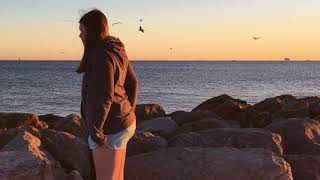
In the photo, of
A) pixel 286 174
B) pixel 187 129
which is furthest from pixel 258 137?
pixel 187 129

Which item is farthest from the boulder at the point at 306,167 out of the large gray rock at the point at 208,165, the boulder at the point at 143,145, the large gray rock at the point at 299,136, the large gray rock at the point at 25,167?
the large gray rock at the point at 25,167

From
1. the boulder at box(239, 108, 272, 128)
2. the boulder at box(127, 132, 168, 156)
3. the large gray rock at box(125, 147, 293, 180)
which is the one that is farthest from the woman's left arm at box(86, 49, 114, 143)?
the boulder at box(239, 108, 272, 128)

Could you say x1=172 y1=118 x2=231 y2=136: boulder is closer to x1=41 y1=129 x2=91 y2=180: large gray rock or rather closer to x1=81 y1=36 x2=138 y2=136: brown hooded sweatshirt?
x1=41 y1=129 x2=91 y2=180: large gray rock

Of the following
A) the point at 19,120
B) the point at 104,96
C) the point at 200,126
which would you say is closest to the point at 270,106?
the point at 200,126

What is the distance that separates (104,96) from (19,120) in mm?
9228

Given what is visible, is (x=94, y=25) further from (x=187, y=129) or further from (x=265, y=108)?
(x=265, y=108)

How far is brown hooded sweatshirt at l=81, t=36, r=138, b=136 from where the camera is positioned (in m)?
3.80

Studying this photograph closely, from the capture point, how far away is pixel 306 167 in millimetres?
7156

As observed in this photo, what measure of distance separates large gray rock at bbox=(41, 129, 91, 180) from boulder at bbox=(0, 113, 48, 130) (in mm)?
4691

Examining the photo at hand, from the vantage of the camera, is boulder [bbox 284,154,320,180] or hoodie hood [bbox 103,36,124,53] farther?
boulder [bbox 284,154,320,180]

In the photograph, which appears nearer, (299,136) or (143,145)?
(143,145)

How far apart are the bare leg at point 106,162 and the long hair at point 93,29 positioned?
608mm

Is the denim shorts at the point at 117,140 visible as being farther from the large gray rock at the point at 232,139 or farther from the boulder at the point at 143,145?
the large gray rock at the point at 232,139

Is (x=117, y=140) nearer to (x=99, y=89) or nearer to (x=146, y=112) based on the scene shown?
(x=99, y=89)
